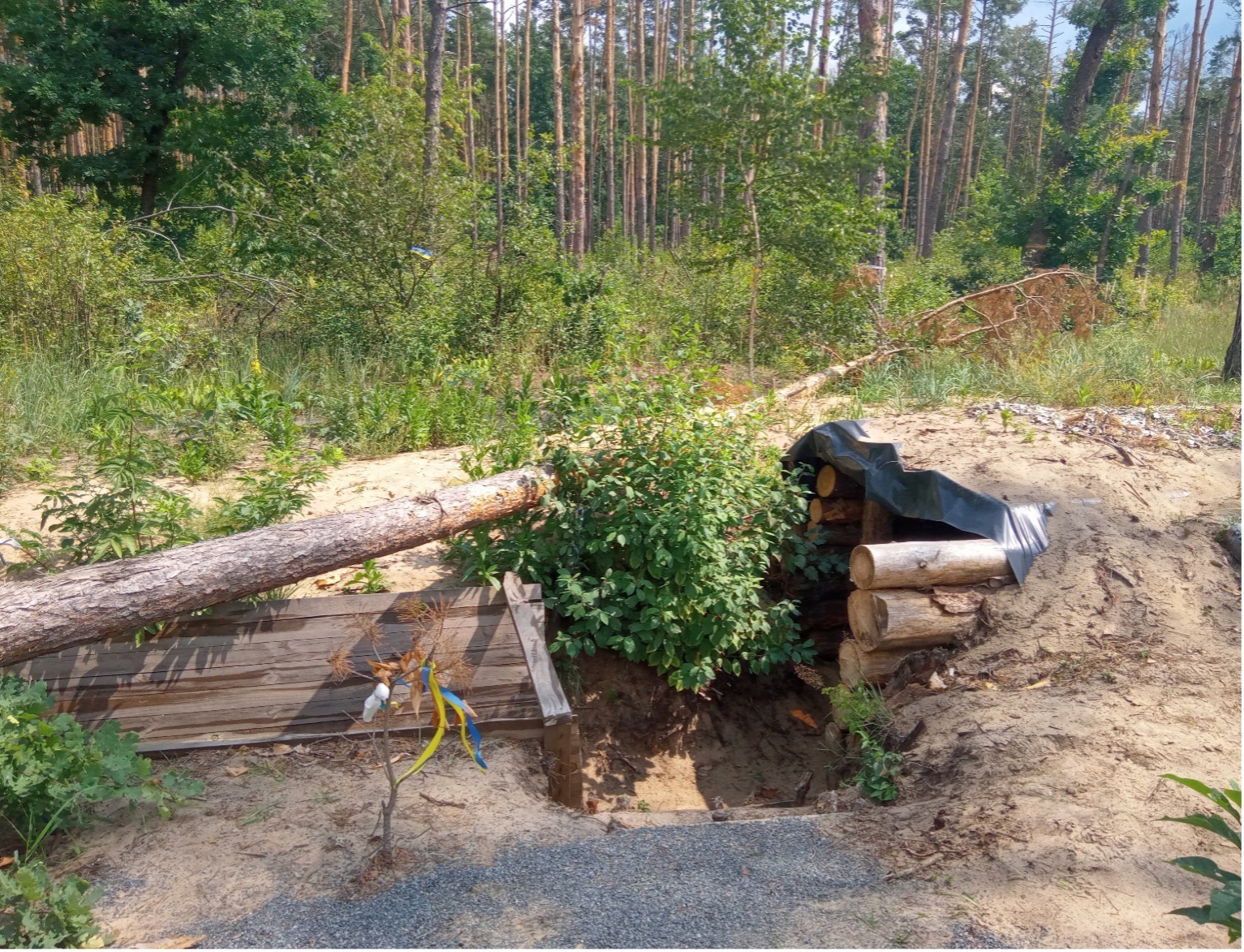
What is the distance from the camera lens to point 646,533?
4984 millimetres

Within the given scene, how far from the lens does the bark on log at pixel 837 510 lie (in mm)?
5992

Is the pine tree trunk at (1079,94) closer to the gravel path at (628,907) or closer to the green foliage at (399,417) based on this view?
the green foliage at (399,417)

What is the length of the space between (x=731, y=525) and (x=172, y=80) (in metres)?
12.9

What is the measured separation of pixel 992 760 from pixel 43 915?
11.3 feet

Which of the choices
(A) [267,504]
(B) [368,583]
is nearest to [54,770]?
(A) [267,504]

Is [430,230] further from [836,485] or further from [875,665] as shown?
[875,665]

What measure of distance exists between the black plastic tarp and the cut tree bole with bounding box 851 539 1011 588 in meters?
0.11

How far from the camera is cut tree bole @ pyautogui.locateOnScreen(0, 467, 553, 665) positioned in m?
3.62

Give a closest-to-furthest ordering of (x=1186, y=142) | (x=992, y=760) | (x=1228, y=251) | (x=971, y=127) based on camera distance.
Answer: (x=992, y=760), (x=1228, y=251), (x=1186, y=142), (x=971, y=127)

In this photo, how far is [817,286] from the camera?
1034 cm

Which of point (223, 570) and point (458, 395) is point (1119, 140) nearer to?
point (458, 395)

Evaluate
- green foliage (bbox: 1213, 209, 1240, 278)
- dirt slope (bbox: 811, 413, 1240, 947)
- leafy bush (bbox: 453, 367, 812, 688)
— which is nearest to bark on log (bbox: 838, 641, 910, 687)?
dirt slope (bbox: 811, 413, 1240, 947)

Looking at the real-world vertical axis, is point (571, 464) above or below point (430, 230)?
below

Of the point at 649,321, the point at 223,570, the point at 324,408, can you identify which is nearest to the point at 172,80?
the point at 649,321
